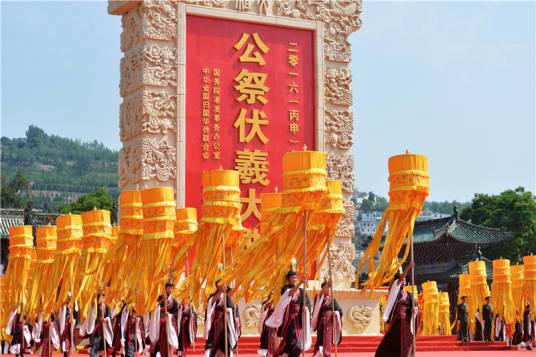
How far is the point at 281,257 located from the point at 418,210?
139 cm

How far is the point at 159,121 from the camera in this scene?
47.8 feet

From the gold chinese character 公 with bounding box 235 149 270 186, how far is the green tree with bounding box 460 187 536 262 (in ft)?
61.4

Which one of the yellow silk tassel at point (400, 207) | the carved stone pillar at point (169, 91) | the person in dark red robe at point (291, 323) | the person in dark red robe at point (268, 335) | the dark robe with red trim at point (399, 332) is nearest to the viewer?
the dark robe with red trim at point (399, 332)

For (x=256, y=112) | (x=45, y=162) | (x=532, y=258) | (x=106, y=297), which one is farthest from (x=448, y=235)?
(x=45, y=162)

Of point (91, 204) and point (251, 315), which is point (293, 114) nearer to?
point (251, 315)

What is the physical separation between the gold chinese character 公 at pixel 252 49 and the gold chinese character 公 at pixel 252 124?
818mm

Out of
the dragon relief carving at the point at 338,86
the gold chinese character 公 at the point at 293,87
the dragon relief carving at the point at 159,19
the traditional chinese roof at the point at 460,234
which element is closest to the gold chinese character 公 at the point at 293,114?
the gold chinese character 公 at the point at 293,87

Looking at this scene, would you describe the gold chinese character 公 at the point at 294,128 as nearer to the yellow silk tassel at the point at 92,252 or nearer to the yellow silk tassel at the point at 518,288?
the yellow silk tassel at the point at 92,252

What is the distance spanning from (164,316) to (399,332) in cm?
319

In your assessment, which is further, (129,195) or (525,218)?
(525,218)

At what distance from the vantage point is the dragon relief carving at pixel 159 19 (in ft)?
48.0

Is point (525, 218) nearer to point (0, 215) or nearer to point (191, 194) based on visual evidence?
point (0, 215)

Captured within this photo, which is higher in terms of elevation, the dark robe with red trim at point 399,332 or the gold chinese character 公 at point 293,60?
the gold chinese character 公 at point 293,60

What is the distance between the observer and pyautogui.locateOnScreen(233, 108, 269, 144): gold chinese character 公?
15.0m
